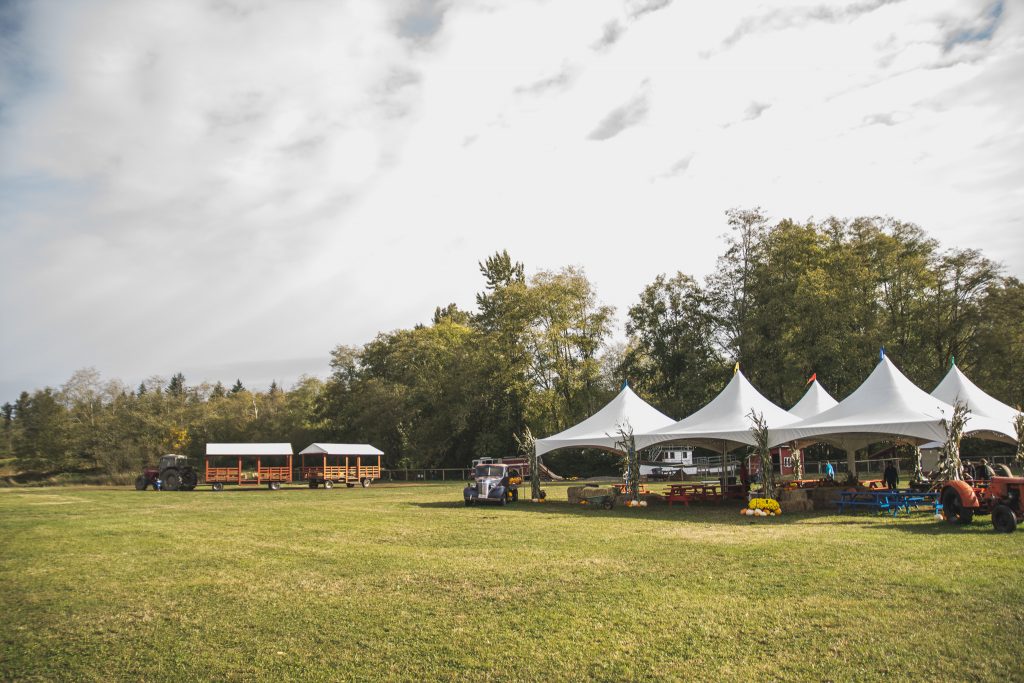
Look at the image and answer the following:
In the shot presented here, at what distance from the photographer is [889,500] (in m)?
15.2

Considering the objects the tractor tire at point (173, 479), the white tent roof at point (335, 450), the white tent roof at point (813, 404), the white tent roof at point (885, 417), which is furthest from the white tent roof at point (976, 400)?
the tractor tire at point (173, 479)

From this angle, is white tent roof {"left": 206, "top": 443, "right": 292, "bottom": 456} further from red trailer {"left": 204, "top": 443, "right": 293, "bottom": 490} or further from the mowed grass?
the mowed grass

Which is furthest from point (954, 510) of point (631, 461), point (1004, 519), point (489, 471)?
point (489, 471)

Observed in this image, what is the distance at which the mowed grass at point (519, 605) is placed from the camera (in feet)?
16.9

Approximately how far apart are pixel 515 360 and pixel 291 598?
34.1 m

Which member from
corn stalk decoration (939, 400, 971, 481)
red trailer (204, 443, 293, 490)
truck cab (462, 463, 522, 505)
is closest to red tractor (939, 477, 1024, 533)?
corn stalk decoration (939, 400, 971, 481)

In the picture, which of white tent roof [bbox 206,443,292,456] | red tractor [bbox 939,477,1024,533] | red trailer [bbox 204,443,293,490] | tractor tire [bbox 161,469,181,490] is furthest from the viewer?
white tent roof [bbox 206,443,292,456]

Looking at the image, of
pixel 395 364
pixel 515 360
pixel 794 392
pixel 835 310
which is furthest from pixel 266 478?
pixel 835 310

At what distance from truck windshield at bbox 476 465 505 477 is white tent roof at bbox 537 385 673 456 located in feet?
5.23

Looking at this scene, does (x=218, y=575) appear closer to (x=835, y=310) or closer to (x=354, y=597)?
(x=354, y=597)

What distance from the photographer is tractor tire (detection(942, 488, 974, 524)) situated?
12508 millimetres

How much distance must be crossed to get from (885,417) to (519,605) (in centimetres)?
1248

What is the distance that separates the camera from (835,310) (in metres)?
32.6

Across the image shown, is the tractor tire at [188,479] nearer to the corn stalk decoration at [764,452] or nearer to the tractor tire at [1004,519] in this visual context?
the corn stalk decoration at [764,452]
